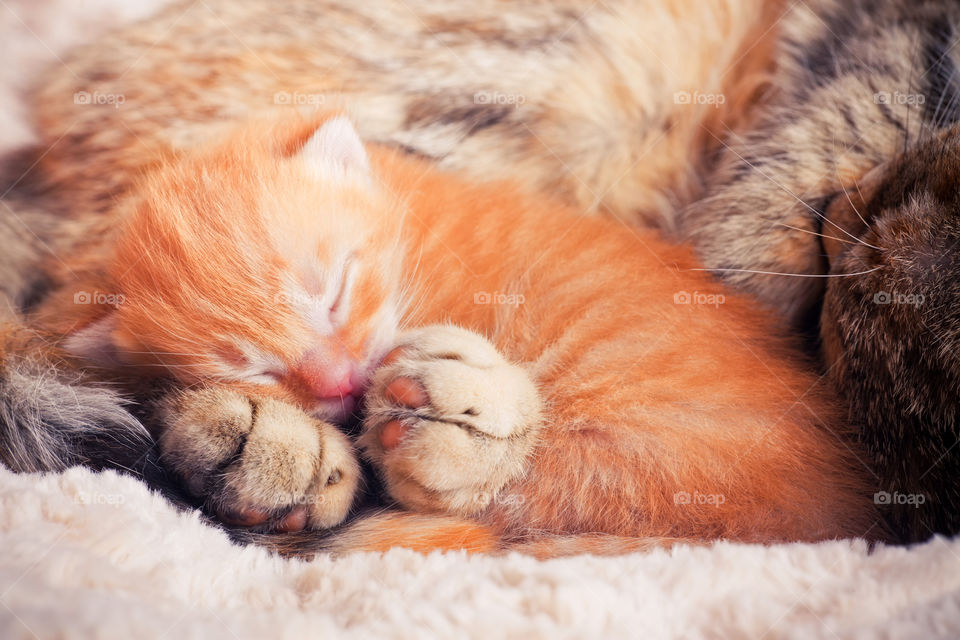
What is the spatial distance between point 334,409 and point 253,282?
152mm

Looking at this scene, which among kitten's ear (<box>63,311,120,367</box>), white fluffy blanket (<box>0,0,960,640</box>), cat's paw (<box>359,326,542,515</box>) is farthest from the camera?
kitten's ear (<box>63,311,120,367</box>)

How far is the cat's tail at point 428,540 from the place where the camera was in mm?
584

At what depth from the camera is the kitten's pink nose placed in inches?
25.2

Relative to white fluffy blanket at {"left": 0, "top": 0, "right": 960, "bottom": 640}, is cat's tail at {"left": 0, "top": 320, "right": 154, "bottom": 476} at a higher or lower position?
higher

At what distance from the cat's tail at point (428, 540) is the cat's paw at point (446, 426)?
0.05ft

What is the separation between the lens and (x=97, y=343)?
69cm

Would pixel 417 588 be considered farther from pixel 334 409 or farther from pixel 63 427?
pixel 63 427

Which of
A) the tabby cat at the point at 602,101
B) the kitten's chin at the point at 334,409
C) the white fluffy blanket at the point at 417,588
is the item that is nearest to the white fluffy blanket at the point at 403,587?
the white fluffy blanket at the point at 417,588

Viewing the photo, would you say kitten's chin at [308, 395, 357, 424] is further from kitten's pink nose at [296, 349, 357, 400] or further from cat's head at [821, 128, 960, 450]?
cat's head at [821, 128, 960, 450]

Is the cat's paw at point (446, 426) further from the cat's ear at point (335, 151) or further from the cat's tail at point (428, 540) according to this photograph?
the cat's ear at point (335, 151)

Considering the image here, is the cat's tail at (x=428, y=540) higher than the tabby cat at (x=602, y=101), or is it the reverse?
the tabby cat at (x=602, y=101)

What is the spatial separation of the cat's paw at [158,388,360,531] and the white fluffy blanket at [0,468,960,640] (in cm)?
4

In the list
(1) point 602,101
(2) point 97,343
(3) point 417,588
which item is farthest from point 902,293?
(2) point 97,343

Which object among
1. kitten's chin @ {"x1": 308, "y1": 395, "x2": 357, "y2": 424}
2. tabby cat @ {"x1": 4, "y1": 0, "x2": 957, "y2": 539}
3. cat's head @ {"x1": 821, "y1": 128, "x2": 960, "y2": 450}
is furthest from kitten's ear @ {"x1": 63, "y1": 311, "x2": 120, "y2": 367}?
cat's head @ {"x1": 821, "y1": 128, "x2": 960, "y2": 450}
